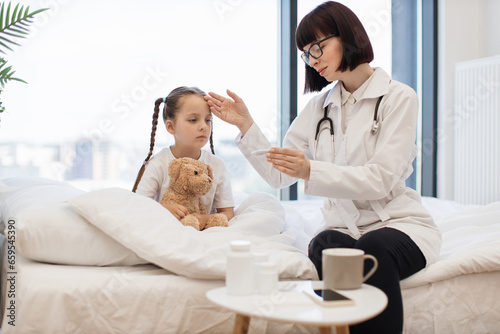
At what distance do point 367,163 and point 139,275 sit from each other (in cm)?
74

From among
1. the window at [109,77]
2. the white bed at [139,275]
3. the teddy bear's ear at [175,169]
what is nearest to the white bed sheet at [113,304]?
the white bed at [139,275]

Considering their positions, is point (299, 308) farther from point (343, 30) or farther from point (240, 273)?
point (343, 30)

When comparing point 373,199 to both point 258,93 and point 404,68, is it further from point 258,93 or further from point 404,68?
point 404,68

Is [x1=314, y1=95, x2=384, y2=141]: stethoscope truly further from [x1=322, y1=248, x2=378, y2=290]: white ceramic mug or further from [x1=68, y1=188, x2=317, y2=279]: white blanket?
[x1=322, y1=248, x2=378, y2=290]: white ceramic mug

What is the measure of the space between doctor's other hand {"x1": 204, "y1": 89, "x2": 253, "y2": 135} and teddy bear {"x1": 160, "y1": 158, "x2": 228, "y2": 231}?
195 millimetres

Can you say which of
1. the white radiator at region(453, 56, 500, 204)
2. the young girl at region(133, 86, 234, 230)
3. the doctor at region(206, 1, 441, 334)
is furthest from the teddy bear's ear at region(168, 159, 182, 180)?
the white radiator at region(453, 56, 500, 204)

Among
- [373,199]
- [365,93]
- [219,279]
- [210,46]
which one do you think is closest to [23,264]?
[219,279]

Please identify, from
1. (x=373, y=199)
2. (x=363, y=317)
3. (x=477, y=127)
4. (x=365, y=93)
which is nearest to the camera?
(x=363, y=317)

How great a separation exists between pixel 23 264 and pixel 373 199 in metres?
1.03

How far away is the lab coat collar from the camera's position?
147cm

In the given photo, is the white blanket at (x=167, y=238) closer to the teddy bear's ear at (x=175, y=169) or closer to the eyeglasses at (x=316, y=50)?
the teddy bear's ear at (x=175, y=169)

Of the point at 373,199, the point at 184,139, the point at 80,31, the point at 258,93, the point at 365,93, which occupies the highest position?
the point at 80,31

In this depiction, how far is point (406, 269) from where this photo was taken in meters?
1.25

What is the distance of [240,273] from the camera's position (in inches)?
37.3
